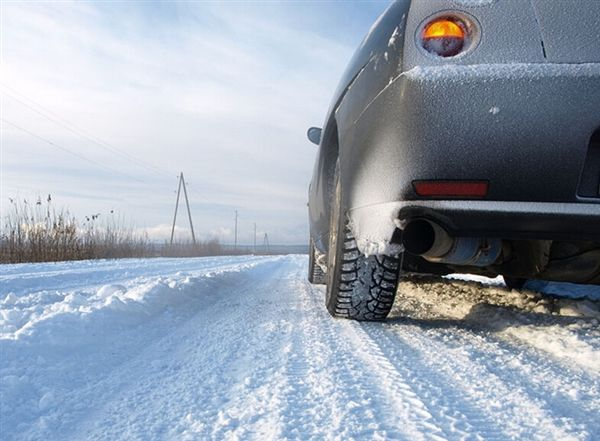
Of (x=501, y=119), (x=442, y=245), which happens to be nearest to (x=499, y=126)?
(x=501, y=119)

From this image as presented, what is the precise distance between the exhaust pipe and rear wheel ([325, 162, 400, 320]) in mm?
185

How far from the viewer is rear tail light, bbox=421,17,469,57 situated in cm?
163

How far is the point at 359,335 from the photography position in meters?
2.18

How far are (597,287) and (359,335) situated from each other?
77.4 inches

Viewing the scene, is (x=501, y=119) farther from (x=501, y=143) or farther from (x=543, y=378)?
(x=543, y=378)

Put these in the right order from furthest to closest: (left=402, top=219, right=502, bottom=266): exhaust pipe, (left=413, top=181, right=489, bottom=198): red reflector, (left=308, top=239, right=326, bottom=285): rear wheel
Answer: (left=308, top=239, right=326, bottom=285): rear wheel, (left=402, top=219, right=502, bottom=266): exhaust pipe, (left=413, top=181, right=489, bottom=198): red reflector

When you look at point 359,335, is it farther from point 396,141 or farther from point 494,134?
point 494,134

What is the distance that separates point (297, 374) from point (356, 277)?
79cm

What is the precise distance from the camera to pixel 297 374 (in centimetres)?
159

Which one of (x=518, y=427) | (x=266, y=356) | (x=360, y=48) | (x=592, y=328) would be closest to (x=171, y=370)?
(x=266, y=356)

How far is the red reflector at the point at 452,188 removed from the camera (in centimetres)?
163

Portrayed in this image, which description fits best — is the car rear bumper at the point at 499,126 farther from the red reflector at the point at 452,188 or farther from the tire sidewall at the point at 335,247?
the tire sidewall at the point at 335,247

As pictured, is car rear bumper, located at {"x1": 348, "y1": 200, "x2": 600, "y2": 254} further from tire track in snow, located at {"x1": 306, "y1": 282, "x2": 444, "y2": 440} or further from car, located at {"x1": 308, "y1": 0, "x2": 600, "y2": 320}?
tire track in snow, located at {"x1": 306, "y1": 282, "x2": 444, "y2": 440}

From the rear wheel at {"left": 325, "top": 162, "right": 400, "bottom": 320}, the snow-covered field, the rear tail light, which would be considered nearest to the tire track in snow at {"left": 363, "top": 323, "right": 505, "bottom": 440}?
the snow-covered field
